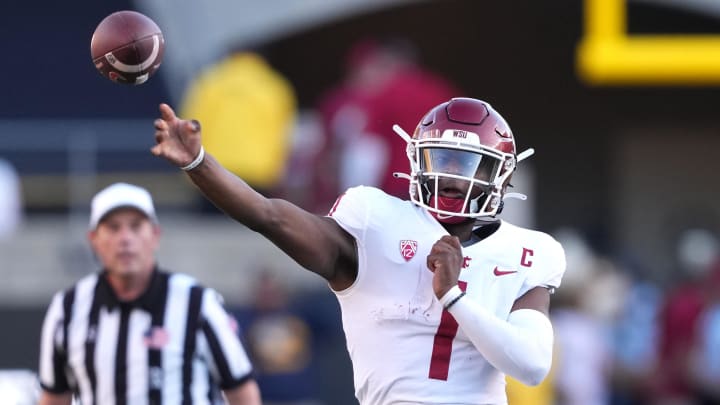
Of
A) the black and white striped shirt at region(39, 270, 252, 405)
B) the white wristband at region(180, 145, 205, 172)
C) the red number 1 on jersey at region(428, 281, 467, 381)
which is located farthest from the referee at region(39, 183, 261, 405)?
the white wristband at region(180, 145, 205, 172)

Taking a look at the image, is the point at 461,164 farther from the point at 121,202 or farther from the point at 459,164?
the point at 121,202

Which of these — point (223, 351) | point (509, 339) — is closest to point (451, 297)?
point (509, 339)

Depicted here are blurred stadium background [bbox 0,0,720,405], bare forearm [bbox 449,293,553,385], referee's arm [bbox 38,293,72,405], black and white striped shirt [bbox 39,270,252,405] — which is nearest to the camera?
bare forearm [bbox 449,293,553,385]

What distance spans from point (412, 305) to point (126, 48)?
3.47ft

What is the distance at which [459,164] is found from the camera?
4418mm

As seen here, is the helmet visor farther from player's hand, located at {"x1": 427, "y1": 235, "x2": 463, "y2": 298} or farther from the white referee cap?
the white referee cap

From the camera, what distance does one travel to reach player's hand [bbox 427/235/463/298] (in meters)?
4.18

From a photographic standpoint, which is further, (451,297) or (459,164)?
(459,164)

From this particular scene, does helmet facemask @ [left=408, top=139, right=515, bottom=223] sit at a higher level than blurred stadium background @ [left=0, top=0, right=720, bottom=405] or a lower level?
higher

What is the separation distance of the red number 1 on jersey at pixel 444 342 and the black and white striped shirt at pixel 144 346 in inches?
60.7

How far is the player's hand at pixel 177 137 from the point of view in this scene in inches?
158

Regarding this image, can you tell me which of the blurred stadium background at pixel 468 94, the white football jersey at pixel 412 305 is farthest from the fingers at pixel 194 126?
the blurred stadium background at pixel 468 94

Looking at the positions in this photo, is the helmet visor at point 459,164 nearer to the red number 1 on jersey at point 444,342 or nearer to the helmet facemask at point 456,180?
the helmet facemask at point 456,180

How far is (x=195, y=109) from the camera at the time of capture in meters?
10.5
